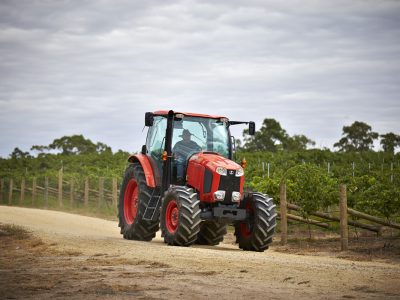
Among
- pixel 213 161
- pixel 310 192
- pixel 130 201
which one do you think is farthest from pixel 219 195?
pixel 310 192

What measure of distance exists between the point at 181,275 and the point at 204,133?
6.19 metres

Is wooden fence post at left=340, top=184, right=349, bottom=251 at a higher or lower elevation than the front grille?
lower

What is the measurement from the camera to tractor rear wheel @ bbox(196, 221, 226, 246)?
55.4 ft

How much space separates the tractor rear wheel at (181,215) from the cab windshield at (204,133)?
1405mm

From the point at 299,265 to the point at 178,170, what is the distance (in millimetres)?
4859

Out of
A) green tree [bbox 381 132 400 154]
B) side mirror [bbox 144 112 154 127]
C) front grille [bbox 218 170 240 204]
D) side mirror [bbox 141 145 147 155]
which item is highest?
green tree [bbox 381 132 400 154]

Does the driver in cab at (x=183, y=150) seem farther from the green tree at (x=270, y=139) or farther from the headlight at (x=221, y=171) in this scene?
the green tree at (x=270, y=139)

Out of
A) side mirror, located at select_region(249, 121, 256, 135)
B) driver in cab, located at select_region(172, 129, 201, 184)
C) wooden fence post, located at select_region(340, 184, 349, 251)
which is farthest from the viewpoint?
driver in cab, located at select_region(172, 129, 201, 184)

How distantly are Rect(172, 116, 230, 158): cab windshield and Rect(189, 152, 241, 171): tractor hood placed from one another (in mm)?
413

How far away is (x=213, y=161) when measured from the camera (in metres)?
15.3

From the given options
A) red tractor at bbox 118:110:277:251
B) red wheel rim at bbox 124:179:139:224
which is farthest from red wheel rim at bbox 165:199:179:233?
red wheel rim at bbox 124:179:139:224

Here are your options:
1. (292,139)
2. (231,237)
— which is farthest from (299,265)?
(292,139)

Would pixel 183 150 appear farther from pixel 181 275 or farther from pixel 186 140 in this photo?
pixel 181 275

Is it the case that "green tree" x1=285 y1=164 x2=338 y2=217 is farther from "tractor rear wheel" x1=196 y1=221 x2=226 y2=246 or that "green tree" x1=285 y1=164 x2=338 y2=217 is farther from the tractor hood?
the tractor hood
